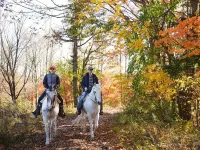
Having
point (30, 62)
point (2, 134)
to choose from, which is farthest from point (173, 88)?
point (30, 62)

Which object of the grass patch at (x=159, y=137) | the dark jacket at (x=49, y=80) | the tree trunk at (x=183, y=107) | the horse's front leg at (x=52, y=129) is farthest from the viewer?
the tree trunk at (x=183, y=107)

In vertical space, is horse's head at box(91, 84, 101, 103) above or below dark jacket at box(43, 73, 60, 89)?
below

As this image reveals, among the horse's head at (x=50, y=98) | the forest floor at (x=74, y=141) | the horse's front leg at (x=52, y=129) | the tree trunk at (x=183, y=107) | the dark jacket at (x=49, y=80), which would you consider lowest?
the forest floor at (x=74, y=141)

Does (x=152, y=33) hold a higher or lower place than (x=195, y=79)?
higher

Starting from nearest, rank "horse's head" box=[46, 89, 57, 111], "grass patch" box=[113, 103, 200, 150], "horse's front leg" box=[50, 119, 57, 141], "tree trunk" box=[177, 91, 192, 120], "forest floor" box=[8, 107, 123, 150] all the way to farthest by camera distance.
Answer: "grass patch" box=[113, 103, 200, 150] < "forest floor" box=[8, 107, 123, 150] < "horse's head" box=[46, 89, 57, 111] < "horse's front leg" box=[50, 119, 57, 141] < "tree trunk" box=[177, 91, 192, 120]

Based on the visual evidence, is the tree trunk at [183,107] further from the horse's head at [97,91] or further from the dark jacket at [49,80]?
the dark jacket at [49,80]

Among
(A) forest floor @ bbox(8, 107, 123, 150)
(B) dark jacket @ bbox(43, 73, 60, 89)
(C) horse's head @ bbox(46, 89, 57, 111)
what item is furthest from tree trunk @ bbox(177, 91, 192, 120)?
(C) horse's head @ bbox(46, 89, 57, 111)

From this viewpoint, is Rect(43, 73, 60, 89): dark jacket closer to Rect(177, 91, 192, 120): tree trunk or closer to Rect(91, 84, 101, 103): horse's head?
Rect(91, 84, 101, 103): horse's head

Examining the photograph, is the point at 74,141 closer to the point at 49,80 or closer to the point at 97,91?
the point at 97,91

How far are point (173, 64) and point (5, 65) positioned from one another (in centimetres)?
1313

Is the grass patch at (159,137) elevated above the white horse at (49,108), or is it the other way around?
the white horse at (49,108)

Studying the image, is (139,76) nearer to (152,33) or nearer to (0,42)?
(152,33)

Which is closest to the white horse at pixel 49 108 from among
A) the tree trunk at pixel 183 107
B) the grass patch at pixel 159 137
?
the grass patch at pixel 159 137

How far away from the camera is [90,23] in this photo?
11633 millimetres
